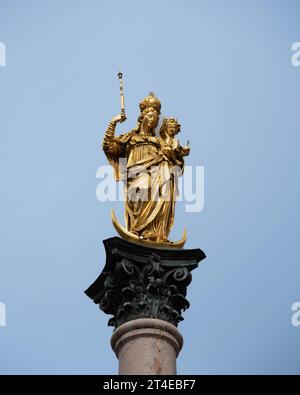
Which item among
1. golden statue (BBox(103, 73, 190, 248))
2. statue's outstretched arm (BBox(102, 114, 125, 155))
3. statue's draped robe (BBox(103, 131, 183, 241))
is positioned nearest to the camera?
golden statue (BBox(103, 73, 190, 248))

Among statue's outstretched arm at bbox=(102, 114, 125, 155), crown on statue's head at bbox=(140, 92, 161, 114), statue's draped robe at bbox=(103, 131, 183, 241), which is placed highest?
crown on statue's head at bbox=(140, 92, 161, 114)

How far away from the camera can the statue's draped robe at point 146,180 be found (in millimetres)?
26688

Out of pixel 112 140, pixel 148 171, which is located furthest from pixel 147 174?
pixel 112 140

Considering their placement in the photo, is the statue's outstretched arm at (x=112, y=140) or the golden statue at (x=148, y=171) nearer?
the golden statue at (x=148, y=171)

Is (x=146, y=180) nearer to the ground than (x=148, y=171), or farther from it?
nearer to the ground

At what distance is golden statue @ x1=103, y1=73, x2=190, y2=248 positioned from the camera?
26.6 m

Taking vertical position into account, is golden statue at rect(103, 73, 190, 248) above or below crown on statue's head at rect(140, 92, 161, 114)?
below

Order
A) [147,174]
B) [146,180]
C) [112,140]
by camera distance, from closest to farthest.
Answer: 1. [146,180]
2. [147,174]
3. [112,140]

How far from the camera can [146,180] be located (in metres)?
27.2

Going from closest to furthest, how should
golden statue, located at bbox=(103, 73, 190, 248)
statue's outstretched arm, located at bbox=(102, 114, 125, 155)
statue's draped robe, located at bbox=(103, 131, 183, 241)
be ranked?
golden statue, located at bbox=(103, 73, 190, 248) < statue's draped robe, located at bbox=(103, 131, 183, 241) < statue's outstretched arm, located at bbox=(102, 114, 125, 155)

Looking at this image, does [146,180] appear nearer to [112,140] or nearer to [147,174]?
[147,174]

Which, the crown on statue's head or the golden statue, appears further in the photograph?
the crown on statue's head

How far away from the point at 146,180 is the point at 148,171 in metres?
0.28
